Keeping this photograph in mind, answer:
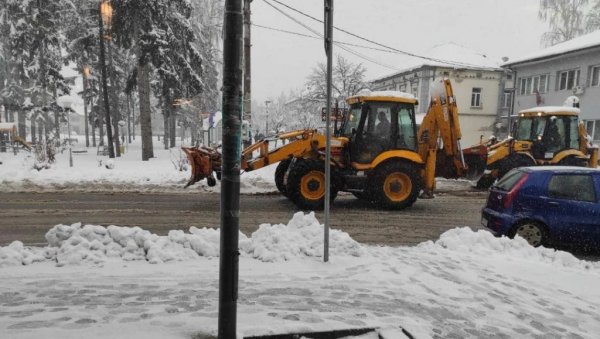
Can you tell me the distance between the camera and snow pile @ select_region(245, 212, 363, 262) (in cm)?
593

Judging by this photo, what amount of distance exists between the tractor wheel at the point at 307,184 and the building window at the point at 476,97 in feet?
101

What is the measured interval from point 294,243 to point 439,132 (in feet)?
21.6

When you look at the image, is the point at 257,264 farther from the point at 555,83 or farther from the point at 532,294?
the point at 555,83

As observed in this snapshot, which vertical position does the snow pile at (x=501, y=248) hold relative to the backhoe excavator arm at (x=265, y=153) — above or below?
below

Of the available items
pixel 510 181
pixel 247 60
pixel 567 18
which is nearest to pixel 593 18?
pixel 567 18

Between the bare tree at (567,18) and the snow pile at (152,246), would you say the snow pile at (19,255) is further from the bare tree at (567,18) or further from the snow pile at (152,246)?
the bare tree at (567,18)

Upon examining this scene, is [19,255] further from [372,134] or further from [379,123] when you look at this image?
[379,123]

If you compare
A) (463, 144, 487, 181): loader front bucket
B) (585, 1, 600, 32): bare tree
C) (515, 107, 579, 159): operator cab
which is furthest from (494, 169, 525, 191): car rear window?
(585, 1, 600, 32): bare tree

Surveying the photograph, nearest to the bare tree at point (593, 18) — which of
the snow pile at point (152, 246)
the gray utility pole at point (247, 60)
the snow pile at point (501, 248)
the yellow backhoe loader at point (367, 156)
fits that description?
the yellow backhoe loader at point (367, 156)

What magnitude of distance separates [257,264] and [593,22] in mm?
40926

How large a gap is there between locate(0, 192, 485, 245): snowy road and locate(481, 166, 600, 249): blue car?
150 centimetres

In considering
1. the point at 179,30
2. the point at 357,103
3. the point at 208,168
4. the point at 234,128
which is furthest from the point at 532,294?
the point at 179,30

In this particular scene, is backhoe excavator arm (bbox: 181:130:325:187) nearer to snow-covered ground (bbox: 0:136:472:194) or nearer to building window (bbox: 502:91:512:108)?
snow-covered ground (bbox: 0:136:472:194)

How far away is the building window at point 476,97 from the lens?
3669 centimetres
